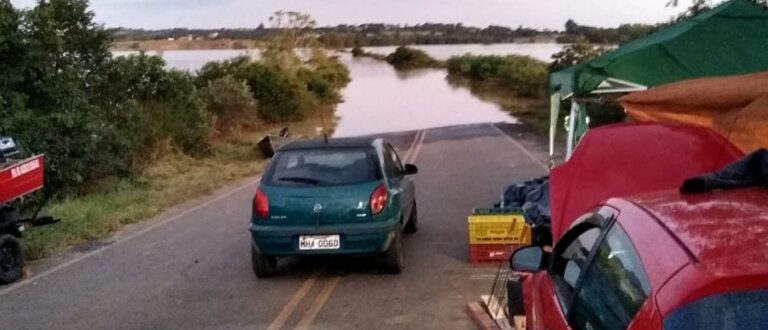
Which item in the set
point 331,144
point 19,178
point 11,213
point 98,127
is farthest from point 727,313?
point 98,127

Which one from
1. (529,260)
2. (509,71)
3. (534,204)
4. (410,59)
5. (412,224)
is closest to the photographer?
(529,260)

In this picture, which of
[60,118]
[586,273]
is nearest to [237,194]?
[60,118]

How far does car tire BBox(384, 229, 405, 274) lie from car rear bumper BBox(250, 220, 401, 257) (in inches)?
7.7

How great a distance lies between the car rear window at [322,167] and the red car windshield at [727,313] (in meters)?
8.23

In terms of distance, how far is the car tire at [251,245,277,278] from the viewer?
1138 cm

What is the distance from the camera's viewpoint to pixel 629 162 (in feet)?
27.2

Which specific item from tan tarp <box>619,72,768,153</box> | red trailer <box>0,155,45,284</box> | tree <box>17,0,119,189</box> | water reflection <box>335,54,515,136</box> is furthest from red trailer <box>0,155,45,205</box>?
water reflection <box>335,54,515,136</box>

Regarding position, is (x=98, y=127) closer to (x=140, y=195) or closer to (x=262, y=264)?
(x=140, y=195)

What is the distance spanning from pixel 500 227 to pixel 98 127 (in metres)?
12.5

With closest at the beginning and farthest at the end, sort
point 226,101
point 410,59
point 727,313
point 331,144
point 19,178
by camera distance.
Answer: point 727,313 → point 331,144 → point 19,178 → point 226,101 → point 410,59

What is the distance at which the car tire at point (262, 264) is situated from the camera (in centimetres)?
1138

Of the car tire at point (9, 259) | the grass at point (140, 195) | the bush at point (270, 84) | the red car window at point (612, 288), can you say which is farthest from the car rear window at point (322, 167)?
the bush at point (270, 84)

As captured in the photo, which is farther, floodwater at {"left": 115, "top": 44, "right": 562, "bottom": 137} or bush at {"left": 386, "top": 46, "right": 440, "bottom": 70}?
bush at {"left": 386, "top": 46, "right": 440, "bottom": 70}

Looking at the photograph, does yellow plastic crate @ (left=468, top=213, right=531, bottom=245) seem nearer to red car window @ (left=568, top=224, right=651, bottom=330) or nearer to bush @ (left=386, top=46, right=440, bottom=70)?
red car window @ (left=568, top=224, right=651, bottom=330)
